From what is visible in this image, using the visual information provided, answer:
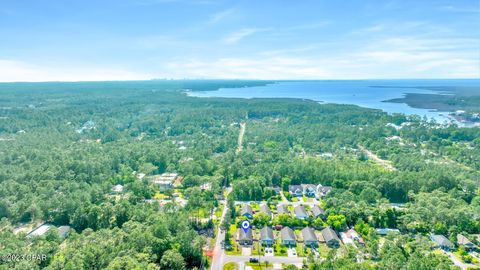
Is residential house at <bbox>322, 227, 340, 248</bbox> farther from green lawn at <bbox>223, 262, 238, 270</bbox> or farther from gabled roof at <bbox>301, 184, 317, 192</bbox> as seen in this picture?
gabled roof at <bbox>301, 184, 317, 192</bbox>

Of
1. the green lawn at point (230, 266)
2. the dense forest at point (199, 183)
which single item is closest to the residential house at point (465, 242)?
the dense forest at point (199, 183)

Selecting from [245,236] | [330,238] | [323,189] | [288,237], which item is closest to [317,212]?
[330,238]

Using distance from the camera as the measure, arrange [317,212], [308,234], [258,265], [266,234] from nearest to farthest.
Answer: [258,265] → [266,234] → [308,234] → [317,212]

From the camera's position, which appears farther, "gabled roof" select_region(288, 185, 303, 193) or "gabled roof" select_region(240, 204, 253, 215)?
"gabled roof" select_region(288, 185, 303, 193)

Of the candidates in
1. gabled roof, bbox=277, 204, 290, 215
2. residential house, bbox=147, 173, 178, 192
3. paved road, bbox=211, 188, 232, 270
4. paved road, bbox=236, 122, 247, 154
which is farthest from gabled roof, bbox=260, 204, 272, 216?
paved road, bbox=236, 122, 247, 154

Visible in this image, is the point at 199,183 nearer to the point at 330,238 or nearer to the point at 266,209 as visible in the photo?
the point at 266,209

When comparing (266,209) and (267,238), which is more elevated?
(266,209)

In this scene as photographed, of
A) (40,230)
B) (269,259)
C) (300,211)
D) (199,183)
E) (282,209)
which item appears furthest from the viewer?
(199,183)
